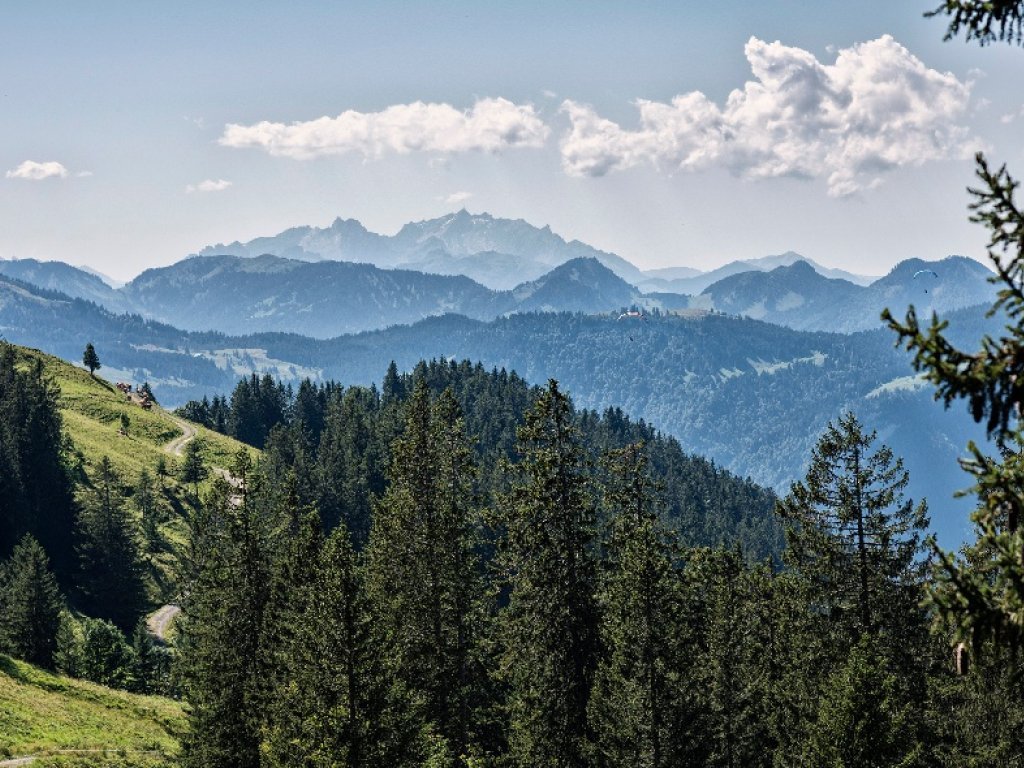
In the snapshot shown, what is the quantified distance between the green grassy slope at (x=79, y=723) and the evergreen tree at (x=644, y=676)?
1920 centimetres

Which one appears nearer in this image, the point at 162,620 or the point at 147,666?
the point at 147,666

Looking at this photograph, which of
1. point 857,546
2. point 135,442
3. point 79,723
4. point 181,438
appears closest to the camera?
point 857,546

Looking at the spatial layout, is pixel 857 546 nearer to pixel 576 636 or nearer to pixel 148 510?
pixel 576 636

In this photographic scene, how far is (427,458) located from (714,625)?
1477 centimetres

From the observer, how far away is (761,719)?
124ft

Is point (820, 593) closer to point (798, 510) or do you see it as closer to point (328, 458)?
point (798, 510)

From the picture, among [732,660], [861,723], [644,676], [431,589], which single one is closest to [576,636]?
[644,676]

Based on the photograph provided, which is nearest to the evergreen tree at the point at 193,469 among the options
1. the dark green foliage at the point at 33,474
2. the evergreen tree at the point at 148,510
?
the evergreen tree at the point at 148,510

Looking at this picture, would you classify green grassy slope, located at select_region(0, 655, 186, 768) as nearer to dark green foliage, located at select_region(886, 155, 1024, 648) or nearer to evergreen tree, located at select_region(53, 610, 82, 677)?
evergreen tree, located at select_region(53, 610, 82, 677)

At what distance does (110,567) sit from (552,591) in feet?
272

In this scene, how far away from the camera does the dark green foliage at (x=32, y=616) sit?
67.0 m

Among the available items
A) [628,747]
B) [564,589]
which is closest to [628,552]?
[564,589]

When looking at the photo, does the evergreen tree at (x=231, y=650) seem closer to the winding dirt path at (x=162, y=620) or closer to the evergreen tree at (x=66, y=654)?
the evergreen tree at (x=66, y=654)

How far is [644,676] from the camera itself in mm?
30516
